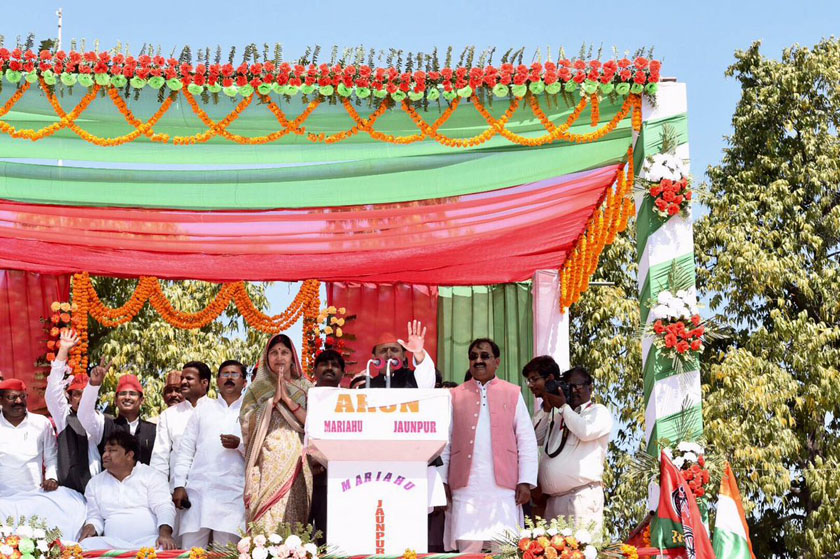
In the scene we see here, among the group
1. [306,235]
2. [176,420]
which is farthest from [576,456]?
[306,235]

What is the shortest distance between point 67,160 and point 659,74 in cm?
406

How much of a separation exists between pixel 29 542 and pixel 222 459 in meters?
1.40

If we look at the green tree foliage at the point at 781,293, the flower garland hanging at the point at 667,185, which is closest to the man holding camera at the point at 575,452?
the flower garland hanging at the point at 667,185

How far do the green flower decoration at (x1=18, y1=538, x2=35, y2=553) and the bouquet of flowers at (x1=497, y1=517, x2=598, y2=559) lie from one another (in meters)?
2.40

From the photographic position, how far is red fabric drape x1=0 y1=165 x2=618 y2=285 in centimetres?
855

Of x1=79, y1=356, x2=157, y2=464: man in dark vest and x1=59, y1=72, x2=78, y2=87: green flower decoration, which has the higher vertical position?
x1=59, y1=72, x2=78, y2=87: green flower decoration

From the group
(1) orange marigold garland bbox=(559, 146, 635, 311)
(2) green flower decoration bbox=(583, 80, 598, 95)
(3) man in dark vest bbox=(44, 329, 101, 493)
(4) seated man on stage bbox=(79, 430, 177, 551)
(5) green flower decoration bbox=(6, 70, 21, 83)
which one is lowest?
(4) seated man on stage bbox=(79, 430, 177, 551)

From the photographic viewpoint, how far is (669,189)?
277 inches

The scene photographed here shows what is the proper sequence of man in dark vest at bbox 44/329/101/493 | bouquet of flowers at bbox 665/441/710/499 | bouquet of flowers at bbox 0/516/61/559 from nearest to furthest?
bouquet of flowers at bbox 0/516/61/559
bouquet of flowers at bbox 665/441/710/499
man in dark vest at bbox 44/329/101/493

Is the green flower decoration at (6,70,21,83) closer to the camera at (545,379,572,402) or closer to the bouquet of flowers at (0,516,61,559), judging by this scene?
the bouquet of flowers at (0,516,61,559)

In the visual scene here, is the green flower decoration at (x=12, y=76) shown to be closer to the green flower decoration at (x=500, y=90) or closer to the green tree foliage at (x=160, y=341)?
the green flower decoration at (x=500, y=90)

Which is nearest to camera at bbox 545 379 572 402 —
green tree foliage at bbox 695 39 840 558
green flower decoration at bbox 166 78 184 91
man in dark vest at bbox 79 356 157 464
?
man in dark vest at bbox 79 356 157 464

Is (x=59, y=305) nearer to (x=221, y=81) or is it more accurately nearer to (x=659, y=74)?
(x=221, y=81)

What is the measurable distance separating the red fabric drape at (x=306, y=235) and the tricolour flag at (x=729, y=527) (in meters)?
2.46
